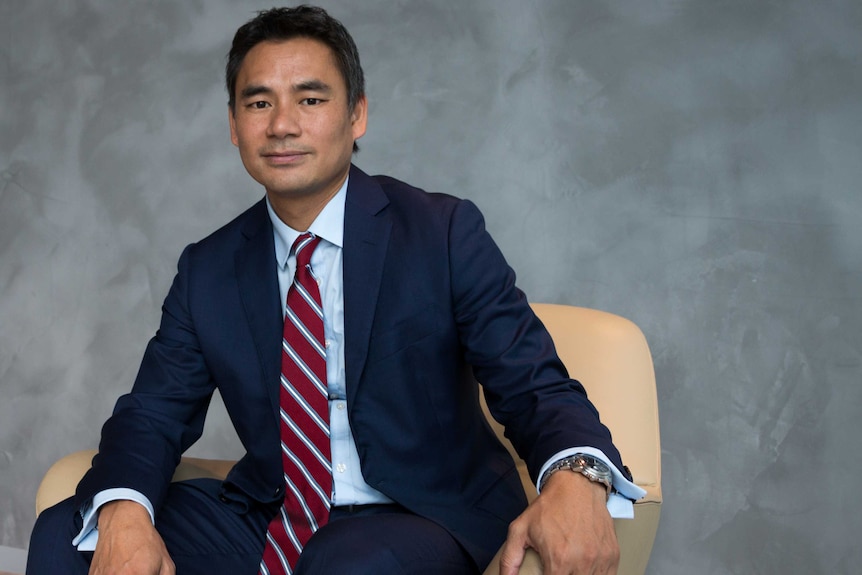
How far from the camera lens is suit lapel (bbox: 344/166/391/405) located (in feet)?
5.82

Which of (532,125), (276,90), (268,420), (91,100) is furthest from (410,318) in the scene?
(91,100)

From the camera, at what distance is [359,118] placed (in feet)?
6.62

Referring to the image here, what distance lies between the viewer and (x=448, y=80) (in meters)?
2.86

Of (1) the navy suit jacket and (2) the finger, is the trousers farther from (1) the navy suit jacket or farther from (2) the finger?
(2) the finger

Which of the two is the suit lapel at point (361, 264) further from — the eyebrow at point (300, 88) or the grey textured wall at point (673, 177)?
the grey textured wall at point (673, 177)

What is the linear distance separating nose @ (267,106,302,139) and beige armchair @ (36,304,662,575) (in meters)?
0.72

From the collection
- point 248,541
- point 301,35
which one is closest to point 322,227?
point 301,35

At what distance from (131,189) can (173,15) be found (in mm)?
587

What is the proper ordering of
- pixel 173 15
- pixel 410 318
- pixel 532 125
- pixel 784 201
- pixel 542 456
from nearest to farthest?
pixel 542 456, pixel 410 318, pixel 784 201, pixel 532 125, pixel 173 15

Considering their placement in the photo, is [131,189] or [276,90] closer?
[276,90]

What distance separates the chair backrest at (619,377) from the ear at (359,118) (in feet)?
1.95

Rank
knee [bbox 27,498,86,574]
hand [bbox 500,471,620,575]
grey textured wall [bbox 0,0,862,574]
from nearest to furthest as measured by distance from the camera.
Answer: hand [bbox 500,471,620,575], knee [bbox 27,498,86,574], grey textured wall [bbox 0,0,862,574]

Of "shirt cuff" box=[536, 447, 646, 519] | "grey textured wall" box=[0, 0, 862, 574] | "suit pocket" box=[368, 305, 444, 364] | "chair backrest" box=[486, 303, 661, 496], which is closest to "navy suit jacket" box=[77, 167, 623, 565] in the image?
"suit pocket" box=[368, 305, 444, 364]

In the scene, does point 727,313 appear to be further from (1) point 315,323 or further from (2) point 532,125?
(1) point 315,323
